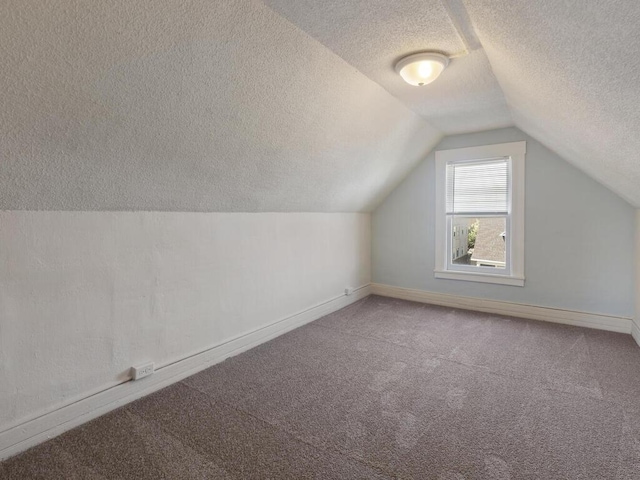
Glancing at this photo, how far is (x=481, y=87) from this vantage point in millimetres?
2793

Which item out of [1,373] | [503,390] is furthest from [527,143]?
[1,373]

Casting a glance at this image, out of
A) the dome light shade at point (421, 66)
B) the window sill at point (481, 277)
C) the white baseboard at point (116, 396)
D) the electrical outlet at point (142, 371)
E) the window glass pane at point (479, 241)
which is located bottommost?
the white baseboard at point (116, 396)

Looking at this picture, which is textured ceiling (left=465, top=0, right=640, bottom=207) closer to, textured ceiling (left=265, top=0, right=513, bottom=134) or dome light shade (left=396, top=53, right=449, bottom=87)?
textured ceiling (left=265, top=0, right=513, bottom=134)

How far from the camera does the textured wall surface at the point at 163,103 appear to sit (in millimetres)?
1341

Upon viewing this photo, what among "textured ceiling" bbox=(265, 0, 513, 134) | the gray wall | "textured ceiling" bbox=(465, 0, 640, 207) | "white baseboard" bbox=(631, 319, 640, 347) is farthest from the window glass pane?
"textured ceiling" bbox=(265, 0, 513, 134)

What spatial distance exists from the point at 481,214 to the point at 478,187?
0.33m

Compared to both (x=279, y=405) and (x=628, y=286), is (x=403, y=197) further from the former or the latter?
(x=279, y=405)

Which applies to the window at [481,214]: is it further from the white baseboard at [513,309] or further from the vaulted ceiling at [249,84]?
the vaulted ceiling at [249,84]

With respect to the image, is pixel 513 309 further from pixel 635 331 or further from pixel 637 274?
pixel 637 274

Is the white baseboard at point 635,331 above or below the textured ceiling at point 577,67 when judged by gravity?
below

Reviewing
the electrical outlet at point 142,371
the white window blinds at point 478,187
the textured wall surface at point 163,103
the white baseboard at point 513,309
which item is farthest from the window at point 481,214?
the electrical outlet at point 142,371

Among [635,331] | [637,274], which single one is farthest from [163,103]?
[635,331]

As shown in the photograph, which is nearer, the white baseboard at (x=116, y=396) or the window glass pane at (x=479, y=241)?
the white baseboard at (x=116, y=396)

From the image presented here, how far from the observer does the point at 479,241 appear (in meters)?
4.40
